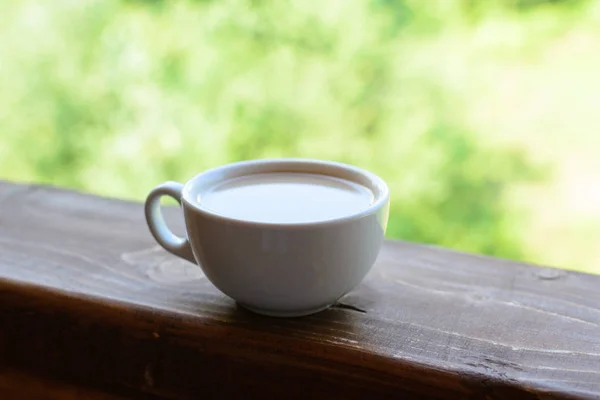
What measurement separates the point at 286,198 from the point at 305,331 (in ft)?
0.30

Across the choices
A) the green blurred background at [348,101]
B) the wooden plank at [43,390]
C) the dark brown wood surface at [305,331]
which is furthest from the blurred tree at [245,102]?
the wooden plank at [43,390]

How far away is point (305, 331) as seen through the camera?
39 cm

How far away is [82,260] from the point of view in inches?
19.2

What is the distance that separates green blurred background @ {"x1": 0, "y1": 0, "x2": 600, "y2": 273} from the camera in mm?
1327

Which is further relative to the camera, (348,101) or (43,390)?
(348,101)

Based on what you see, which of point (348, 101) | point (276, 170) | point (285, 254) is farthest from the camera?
point (348, 101)

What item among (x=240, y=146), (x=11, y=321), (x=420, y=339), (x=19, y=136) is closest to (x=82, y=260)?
(x=11, y=321)

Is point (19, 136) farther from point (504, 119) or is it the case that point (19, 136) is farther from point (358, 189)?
point (358, 189)

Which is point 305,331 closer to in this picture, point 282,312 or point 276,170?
point 282,312

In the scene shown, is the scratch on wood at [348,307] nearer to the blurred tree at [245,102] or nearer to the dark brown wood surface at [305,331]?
the dark brown wood surface at [305,331]

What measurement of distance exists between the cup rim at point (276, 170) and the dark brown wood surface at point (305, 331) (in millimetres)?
79

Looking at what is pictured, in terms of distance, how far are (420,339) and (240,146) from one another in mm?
1188

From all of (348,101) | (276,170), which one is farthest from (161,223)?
(348,101)

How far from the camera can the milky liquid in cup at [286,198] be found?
381 mm
